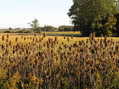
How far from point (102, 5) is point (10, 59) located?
45.5 m

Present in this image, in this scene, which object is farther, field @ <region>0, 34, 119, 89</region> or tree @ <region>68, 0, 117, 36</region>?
tree @ <region>68, 0, 117, 36</region>

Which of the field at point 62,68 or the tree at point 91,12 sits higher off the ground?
the tree at point 91,12

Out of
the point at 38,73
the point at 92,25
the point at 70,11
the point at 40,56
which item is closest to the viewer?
the point at 38,73

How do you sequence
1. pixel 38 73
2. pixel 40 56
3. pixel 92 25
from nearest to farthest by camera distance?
pixel 38 73
pixel 40 56
pixel 92 25

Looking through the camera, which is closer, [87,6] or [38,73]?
[38,73]

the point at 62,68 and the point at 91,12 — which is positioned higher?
the point at 91,12

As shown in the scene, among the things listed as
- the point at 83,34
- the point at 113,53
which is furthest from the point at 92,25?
the point at 113,53

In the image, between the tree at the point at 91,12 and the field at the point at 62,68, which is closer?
the field at the point at 62,68

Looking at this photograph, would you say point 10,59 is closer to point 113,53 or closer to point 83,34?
point 113,53

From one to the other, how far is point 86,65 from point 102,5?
45.7 meters

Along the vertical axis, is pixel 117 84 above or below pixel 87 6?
below

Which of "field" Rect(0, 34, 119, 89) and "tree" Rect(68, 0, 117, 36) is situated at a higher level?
"tree" Rect(68, 0, 117, 36)

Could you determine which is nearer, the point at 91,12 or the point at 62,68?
the point at 62,68

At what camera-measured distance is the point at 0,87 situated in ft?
17.3
